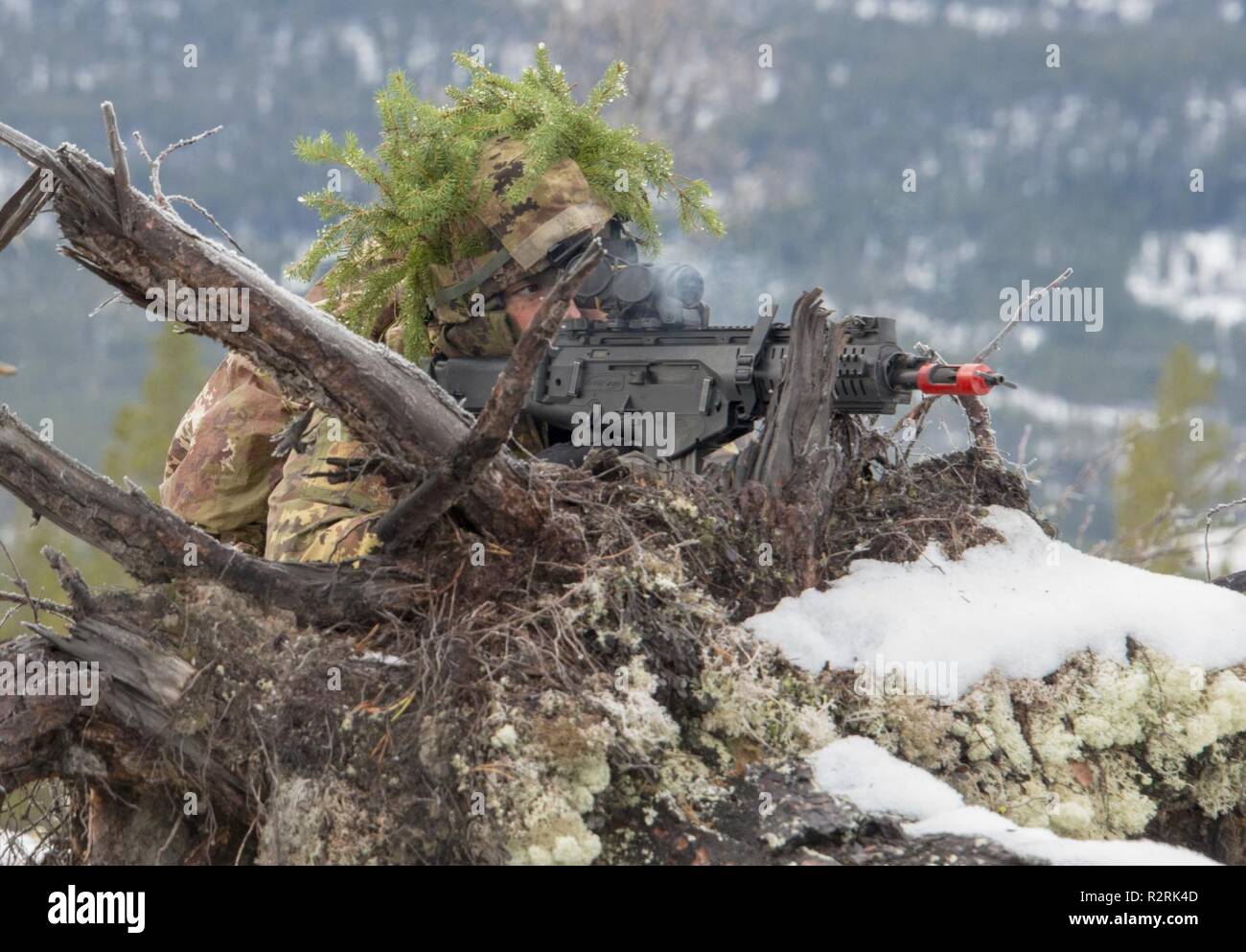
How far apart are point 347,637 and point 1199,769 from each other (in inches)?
107

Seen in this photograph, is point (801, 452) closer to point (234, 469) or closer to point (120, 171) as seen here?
point (120, 171)

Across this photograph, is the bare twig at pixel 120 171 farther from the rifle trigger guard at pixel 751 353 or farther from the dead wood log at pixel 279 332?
the rifle trigger guard at pixel 751 353

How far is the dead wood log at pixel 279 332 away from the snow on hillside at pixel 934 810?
4.12 feet

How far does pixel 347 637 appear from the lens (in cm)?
412

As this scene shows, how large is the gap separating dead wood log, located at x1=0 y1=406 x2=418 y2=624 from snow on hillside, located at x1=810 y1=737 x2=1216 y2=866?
54.3 inches

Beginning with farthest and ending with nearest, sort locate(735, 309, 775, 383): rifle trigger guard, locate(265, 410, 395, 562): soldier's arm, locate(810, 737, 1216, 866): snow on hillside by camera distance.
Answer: locate(735, 309, 775, 383): rifle trigger guard → locate(265, 410, 395, 562): soldier's arm → locate(810, 737, 1216, 866): snow on hillside

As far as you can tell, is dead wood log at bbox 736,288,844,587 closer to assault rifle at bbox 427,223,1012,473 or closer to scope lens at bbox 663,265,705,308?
assault rifle at bbox 427,223,1012,473

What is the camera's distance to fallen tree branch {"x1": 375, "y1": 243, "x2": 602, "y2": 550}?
353 centimetres

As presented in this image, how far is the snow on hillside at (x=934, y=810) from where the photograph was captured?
3.61 meters

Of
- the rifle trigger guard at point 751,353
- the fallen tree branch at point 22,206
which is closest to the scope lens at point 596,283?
the rifle trigger guard at point 751,353

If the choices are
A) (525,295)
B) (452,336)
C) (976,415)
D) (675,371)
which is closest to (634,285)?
(675,371)

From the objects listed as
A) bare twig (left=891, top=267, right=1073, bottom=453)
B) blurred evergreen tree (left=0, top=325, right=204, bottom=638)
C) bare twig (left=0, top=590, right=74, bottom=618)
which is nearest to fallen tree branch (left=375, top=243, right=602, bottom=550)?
bare twig (left=0, top=590, right=74, bottom=618)

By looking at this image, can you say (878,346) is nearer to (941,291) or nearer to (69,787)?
(69,787)

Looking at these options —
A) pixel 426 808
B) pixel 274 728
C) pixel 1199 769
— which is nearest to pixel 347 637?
pixel 274 728
